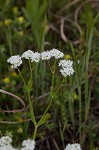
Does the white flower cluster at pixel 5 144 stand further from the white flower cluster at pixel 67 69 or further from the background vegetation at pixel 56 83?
the white flower cluster at pixel 67 69

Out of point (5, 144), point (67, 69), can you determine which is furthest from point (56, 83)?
point (5, 144)

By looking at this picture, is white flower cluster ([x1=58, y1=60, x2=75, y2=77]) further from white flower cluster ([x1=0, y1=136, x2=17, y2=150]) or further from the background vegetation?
white flower cluster ([x1=0, y1=136, x2=17, y2=150])

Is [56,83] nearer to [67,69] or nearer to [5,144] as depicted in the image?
[67,69]

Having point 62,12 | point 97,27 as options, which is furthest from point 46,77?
point 62,12

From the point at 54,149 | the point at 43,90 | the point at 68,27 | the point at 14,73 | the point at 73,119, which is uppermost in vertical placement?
the point at 68,27

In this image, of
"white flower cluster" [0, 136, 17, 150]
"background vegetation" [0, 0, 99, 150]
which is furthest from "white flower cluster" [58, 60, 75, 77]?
"white flower cluster" [0, 136, 17, 150]

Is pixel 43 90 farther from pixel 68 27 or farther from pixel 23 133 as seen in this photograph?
pixel 68 27

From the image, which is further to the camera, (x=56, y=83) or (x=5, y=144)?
(x=56, y=83)

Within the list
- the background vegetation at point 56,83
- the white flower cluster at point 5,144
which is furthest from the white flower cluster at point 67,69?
the white flower cluster at point 5,144
